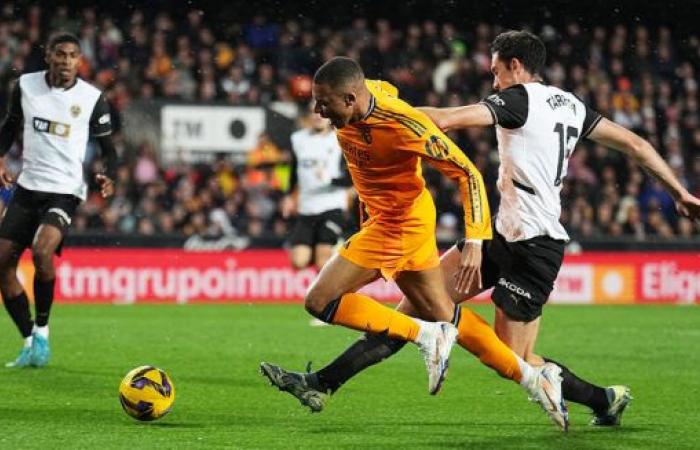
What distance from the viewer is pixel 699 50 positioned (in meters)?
22.6

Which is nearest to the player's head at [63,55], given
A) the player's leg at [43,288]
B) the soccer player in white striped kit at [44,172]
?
the soccer player in white striped kit at [44,172]

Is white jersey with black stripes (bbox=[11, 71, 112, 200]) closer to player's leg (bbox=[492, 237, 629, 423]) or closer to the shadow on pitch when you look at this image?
the shadow on pitch

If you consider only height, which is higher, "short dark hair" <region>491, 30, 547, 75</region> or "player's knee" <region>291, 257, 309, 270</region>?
"short dark hair" <region>491, 30, 547, 75</region>

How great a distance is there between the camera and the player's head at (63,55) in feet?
29.3

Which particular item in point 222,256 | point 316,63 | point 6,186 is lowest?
point 222,256

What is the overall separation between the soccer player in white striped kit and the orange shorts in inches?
119

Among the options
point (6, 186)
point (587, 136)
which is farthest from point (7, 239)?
point (587, 136)

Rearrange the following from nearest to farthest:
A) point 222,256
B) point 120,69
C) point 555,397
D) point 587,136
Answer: point 555,397, point 587,136, point 222,256, point 120,69

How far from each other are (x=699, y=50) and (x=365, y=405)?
16.7 m

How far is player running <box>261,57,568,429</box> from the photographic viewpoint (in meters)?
6.19

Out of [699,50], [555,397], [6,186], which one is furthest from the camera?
[699,50]

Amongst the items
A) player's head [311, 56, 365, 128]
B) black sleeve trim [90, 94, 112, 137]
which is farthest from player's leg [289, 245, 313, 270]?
player's head [311, 56, 365, 128]

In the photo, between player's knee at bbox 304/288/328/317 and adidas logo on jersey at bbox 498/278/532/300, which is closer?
player's knee at bbox 304/288/328/317

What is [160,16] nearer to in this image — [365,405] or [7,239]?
[7,239]
